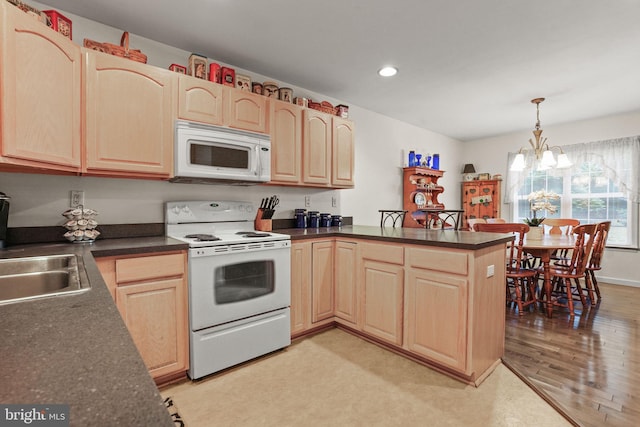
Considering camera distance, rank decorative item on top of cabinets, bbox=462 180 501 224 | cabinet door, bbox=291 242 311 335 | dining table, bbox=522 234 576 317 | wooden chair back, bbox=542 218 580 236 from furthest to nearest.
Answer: decorative item on top of cabinets, bbox=462 180 501 224
wooden chair back, bbox=542 218 580 236
dining table, bbox=522 234 576 317
cabinet door, bbox=291 242 311 335

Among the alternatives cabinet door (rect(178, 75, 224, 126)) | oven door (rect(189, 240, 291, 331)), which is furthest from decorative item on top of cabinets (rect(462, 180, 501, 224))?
cabinet door (rect(178, 75, 224, 126))

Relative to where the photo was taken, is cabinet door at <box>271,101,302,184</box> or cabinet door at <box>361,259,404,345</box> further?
cabinet door at <box>271,101,302,184</box>

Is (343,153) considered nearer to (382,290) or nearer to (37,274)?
(382,290)

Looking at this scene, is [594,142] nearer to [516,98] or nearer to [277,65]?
[516,98]

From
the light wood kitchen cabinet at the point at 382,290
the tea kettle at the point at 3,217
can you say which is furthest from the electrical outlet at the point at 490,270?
the tea kettle at the point at 3,217

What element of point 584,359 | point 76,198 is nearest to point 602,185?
point 584,359

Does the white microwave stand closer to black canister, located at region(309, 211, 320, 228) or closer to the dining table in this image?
black canister, located at region(309, 211, 320, 228)

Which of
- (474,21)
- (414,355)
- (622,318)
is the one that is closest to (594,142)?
(622,318)

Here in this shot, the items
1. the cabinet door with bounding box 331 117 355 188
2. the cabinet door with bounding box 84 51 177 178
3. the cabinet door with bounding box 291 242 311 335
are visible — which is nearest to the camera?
the cabinet door with bounding box 84 51 177 178

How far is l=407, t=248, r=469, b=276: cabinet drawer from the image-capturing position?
2.00 m

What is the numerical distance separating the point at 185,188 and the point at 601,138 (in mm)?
5645

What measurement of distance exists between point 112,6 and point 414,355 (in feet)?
10.4

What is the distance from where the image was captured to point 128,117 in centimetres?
207

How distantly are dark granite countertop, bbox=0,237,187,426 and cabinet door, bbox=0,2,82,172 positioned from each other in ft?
3.83
